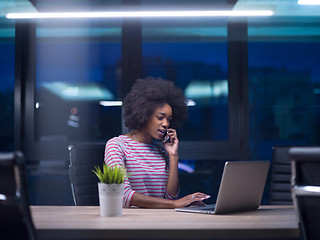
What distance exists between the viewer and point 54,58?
4109mm

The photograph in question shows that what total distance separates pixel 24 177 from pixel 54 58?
9.91 ft

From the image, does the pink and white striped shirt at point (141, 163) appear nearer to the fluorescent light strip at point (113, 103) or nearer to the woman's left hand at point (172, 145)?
the woman's left hand at point (172, 145)

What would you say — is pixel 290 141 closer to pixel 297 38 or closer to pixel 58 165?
pixel 297 38

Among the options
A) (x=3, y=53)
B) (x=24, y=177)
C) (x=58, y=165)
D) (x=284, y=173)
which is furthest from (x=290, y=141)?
(x=24, y=177)

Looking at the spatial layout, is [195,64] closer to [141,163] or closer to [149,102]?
[149,102]

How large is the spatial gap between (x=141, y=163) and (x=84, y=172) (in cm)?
39

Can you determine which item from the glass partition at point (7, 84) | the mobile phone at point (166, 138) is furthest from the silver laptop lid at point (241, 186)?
the glass partition at point (7, 84)

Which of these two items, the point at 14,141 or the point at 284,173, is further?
the point at 14,141

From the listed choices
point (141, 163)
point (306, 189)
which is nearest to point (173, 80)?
point (141, 163)

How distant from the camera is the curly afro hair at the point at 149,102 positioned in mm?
2666

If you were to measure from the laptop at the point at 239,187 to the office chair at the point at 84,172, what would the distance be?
2.85 ft

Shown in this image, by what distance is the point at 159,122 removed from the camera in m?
2.62

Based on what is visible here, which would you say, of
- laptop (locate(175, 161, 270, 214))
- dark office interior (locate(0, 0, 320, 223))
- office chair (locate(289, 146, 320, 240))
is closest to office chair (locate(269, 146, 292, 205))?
laptop (locate(175, 161, 270, 214))

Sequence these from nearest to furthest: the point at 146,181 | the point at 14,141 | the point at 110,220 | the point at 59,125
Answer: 1. the point at 110,220
2. the point at 146,181
3. the point at 14,141
4. the point at 59,125
